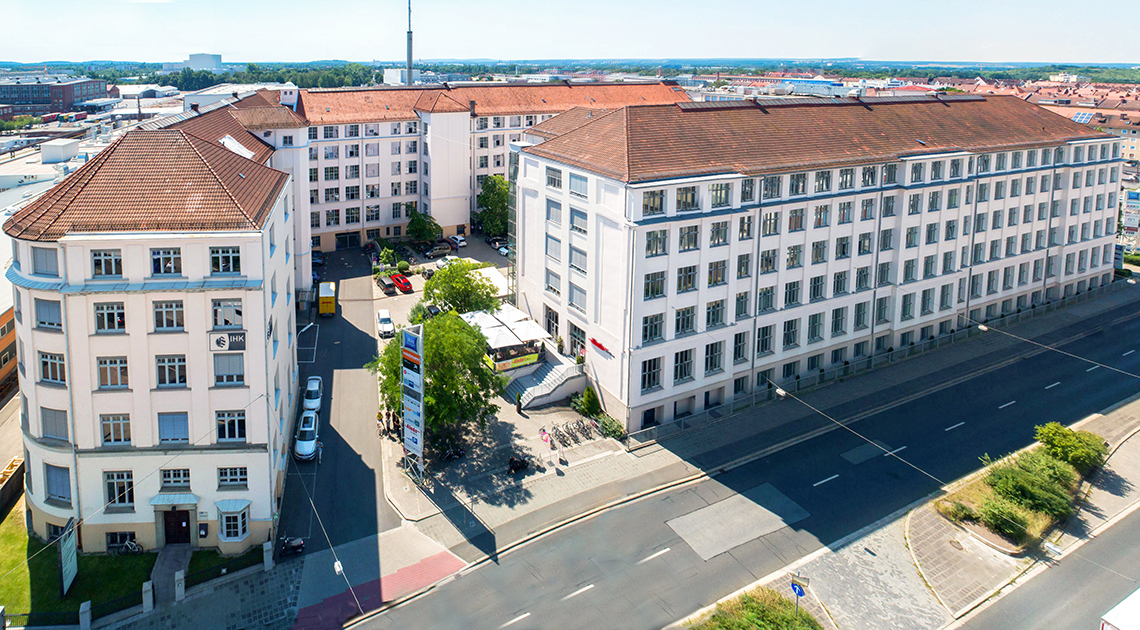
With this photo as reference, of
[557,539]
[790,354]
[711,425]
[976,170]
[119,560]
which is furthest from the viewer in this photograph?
[976,170]

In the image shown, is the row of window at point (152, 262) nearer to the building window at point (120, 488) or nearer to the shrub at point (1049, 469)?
the building window at point (120, 488)

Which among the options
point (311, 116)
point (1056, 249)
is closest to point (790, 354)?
point (1056, 249)

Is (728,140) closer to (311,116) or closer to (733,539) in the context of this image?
(733,539)

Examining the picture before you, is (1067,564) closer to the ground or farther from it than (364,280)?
closer to the ground

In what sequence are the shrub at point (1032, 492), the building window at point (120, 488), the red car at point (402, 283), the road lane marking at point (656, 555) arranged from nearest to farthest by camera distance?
the building window at point (120, 488), the road lane marking at point (656, 555), the shrub at point (1032, 492), the red car at point (402, 283)

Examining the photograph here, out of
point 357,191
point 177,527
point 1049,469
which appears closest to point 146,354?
point 177,527

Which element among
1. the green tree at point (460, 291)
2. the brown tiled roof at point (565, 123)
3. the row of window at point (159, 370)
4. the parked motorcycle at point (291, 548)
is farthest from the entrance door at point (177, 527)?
the brown tiled roof at point (565, 123)

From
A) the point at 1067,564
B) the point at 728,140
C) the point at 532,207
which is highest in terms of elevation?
the point at 728,140
